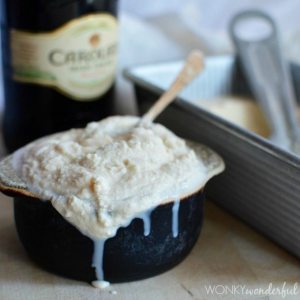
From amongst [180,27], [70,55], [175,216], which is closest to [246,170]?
[175,216]

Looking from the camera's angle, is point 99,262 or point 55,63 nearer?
point 99,262

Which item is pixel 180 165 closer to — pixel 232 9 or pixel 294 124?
pixel 294 124

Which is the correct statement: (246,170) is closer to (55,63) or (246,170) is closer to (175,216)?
(175,216)

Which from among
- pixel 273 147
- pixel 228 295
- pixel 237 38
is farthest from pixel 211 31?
pixel 228 295

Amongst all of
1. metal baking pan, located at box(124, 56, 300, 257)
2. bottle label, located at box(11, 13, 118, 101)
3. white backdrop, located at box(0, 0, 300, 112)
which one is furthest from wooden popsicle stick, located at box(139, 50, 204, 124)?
white backdrop, located at box(0, 0, 300, 112)

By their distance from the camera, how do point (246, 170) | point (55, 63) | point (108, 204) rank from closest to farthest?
point (108, 204) < point (246, 170) < point (55, 63)

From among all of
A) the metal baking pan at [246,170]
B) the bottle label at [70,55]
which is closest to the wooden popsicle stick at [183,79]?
the metal baking pan at [246,170]

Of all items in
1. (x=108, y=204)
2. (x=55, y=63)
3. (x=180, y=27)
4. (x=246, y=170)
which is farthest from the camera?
(x=180, y=27)
